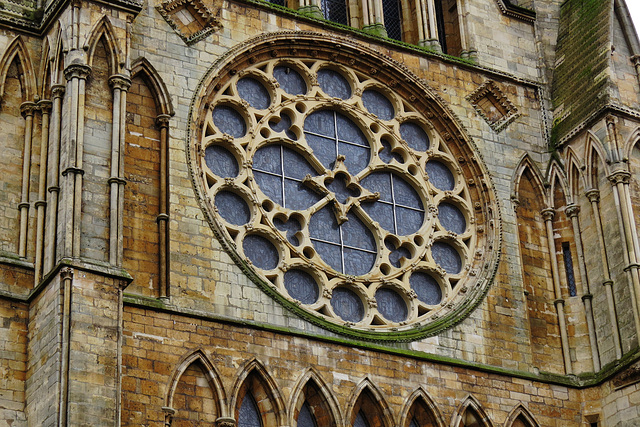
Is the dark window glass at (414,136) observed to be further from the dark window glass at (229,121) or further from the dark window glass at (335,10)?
the dark window glass at (229,121)

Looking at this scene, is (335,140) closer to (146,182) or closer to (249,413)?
(146,182)

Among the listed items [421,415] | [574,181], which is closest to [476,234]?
[574,181]

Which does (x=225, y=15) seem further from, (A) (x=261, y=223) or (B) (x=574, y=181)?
(B) (x=574, y=181)

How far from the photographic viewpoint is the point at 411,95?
25766 mm

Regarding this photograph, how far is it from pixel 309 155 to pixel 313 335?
318 centimetres

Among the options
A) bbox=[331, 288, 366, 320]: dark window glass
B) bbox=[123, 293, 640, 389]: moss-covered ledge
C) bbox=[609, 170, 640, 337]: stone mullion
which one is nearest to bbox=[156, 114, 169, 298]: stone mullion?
bbox=[123, 293, 640, 389]: moss-covered ledge

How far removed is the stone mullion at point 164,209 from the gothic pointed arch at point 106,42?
3.88 feet

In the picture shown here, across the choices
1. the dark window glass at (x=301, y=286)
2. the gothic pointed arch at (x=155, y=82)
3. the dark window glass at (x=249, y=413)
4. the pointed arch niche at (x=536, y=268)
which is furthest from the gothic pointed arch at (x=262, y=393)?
the pointed arch niche at (x=536, y=268)

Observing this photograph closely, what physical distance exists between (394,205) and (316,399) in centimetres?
387

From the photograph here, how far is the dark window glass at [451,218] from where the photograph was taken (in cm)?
2503

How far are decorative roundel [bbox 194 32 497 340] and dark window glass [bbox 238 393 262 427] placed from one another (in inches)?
59.8

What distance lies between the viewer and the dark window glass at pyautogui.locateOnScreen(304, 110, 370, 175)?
2461 centimetres

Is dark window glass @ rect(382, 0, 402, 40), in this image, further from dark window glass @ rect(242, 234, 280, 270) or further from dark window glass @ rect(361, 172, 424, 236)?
dark window glass @ rect(242, 234, 280, 270)

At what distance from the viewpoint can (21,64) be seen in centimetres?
2284
